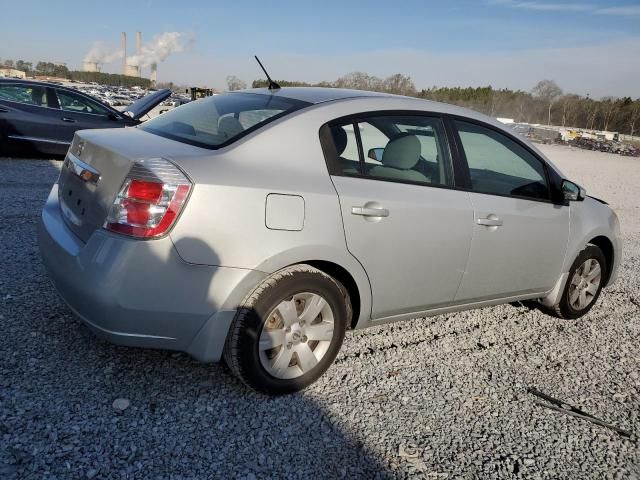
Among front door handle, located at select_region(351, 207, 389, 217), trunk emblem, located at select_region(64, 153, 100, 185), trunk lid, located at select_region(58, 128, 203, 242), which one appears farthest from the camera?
front door handle, located at select_region(351, 207, 389, 217)

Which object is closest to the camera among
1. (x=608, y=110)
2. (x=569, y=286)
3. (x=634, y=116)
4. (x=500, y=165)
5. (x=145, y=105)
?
(x=500, y=165)

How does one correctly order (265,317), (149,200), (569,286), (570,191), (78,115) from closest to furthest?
1. (149,200)
2. (265,317)
3. (570,191)
4. (569,286)
5. (78,115)

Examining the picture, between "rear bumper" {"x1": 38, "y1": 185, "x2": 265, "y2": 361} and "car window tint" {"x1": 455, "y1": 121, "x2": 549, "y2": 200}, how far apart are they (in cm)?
179

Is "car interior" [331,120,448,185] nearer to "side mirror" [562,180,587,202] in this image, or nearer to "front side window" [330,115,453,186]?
"front side window" [330,115,453,186]

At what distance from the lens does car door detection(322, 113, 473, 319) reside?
9.63 feet

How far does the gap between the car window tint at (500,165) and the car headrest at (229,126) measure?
4.88 feet

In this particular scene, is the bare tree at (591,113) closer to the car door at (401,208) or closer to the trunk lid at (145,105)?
the trunk lid at (145,105)

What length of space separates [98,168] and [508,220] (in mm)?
2573

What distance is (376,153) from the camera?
3180 millimetres

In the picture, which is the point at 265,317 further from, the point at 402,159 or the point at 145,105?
the point at 145,105

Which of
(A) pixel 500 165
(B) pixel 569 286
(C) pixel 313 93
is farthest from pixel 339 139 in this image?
(B) pixel 569 286

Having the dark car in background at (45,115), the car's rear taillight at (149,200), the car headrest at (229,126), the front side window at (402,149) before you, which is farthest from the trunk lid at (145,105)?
the car's rear taillight at (149,200)

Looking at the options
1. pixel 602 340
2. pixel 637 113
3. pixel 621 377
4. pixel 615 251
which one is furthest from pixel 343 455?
pixel 637 113

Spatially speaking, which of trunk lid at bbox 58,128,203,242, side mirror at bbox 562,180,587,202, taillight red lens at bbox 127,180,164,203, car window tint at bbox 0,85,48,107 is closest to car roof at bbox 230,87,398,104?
trunk lid at bbox 58,128,203,242
